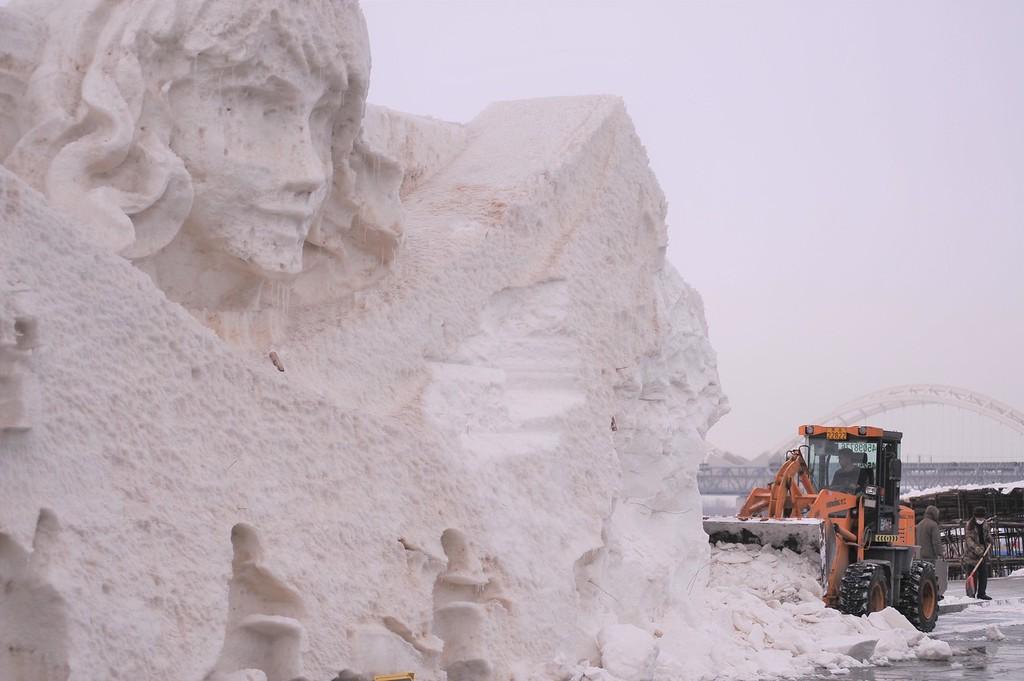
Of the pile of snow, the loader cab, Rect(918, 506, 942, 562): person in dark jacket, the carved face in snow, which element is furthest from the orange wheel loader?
the carved face in snow

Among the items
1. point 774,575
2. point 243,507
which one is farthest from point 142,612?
point 774,575

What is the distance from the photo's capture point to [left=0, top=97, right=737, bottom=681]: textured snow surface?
5.49 m

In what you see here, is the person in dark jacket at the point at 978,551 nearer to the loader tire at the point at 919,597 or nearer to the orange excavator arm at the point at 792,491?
the loader tire at the point at 919,597

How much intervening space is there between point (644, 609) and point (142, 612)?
15.2ft

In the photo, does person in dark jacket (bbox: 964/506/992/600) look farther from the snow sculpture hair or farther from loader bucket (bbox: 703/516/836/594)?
the snow sculpture hair

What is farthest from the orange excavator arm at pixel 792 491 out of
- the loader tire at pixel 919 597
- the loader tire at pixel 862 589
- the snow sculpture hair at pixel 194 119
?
the snow sculpture hair at pixel 194 119

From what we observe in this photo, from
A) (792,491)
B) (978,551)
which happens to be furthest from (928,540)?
(792,491)

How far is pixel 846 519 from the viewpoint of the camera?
13539 millimetres

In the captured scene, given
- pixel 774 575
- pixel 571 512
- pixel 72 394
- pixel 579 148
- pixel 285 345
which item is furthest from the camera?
pixel 774 575

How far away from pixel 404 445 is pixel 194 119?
219 cm

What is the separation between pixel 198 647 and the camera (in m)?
5.80

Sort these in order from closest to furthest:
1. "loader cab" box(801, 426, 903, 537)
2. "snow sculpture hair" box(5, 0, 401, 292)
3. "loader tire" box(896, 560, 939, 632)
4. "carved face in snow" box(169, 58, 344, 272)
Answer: "snow sculpture hair" box(5, 0, 401, 292)
"carved face in snow" box(169, 58, 344, 272)
"loader tire" box(896, 560, 939, 632)
"loader cab" box(801, 426, 903, 537)

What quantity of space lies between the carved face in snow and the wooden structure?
69.7ft

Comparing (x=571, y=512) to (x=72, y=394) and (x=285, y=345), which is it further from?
(x=72, y=394)
